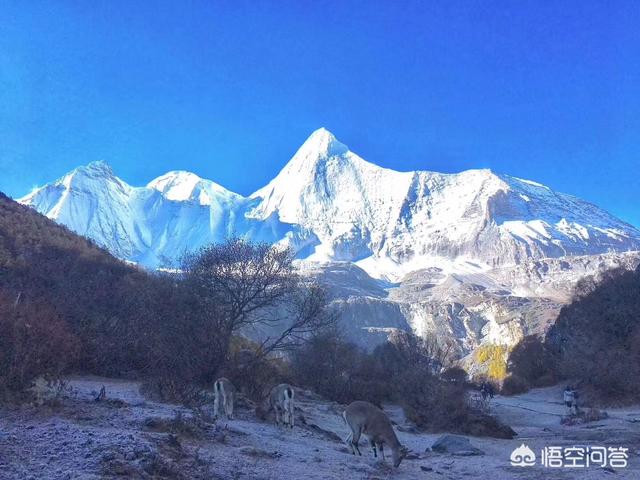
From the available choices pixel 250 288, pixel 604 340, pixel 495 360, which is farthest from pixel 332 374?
pixel 495 360

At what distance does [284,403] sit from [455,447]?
402 centimetres

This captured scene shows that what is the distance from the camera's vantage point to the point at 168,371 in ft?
42.5

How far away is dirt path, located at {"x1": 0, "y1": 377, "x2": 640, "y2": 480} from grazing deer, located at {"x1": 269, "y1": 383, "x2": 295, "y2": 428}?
343mm

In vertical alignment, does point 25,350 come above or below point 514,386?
above

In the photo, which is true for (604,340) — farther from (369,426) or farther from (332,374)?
(369,426)

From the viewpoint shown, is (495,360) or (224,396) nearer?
(224,396)

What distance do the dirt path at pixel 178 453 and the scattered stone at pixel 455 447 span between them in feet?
1.14

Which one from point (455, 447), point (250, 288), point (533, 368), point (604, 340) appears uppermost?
point (250, 288)

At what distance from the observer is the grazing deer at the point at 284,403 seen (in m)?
11.9

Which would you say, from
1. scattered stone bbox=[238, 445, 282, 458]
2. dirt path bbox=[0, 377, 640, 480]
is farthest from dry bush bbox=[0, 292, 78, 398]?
scattered stone bbox=[238, 445, 282, 458]

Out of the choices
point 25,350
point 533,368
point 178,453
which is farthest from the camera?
point 533,368

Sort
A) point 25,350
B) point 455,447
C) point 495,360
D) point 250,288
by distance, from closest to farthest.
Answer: point 25,350
point 455,447
point 250,288
point 495,360

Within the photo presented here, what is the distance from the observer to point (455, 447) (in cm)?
1178

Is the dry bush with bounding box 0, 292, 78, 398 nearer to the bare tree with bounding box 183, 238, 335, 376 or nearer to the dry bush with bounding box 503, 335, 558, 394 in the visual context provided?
the bare tree with bounding box 183, 238, 335, 376
